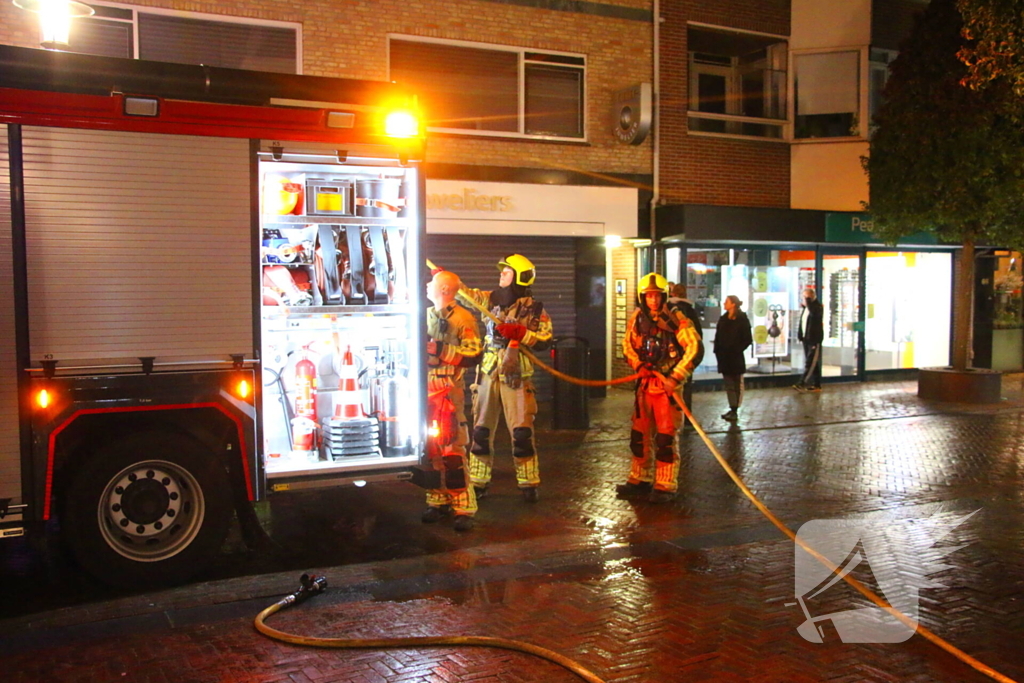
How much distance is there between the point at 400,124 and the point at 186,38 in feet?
24.8

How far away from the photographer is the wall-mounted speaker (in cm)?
1429

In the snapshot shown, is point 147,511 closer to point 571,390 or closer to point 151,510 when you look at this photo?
point 151,510

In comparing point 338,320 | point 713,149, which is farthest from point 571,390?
point 713,149

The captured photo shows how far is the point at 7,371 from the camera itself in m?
5.30

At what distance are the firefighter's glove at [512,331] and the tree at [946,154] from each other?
877 cm

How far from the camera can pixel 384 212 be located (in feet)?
21.9

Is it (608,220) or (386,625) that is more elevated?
(608,220)

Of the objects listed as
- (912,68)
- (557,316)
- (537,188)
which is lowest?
(557,316)

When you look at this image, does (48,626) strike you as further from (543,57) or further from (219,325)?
(543,57)

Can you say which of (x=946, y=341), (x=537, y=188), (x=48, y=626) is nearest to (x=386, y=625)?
(x=48, y=626)

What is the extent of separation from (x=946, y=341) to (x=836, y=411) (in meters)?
6.39

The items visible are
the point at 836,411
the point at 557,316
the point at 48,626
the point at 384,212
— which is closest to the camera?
the point at 48,626

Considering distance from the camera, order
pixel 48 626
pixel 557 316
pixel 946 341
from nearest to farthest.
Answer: pixel 48 626, pixel 557 316, pixel 946 341

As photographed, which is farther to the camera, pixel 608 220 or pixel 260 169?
pixel 608 220
